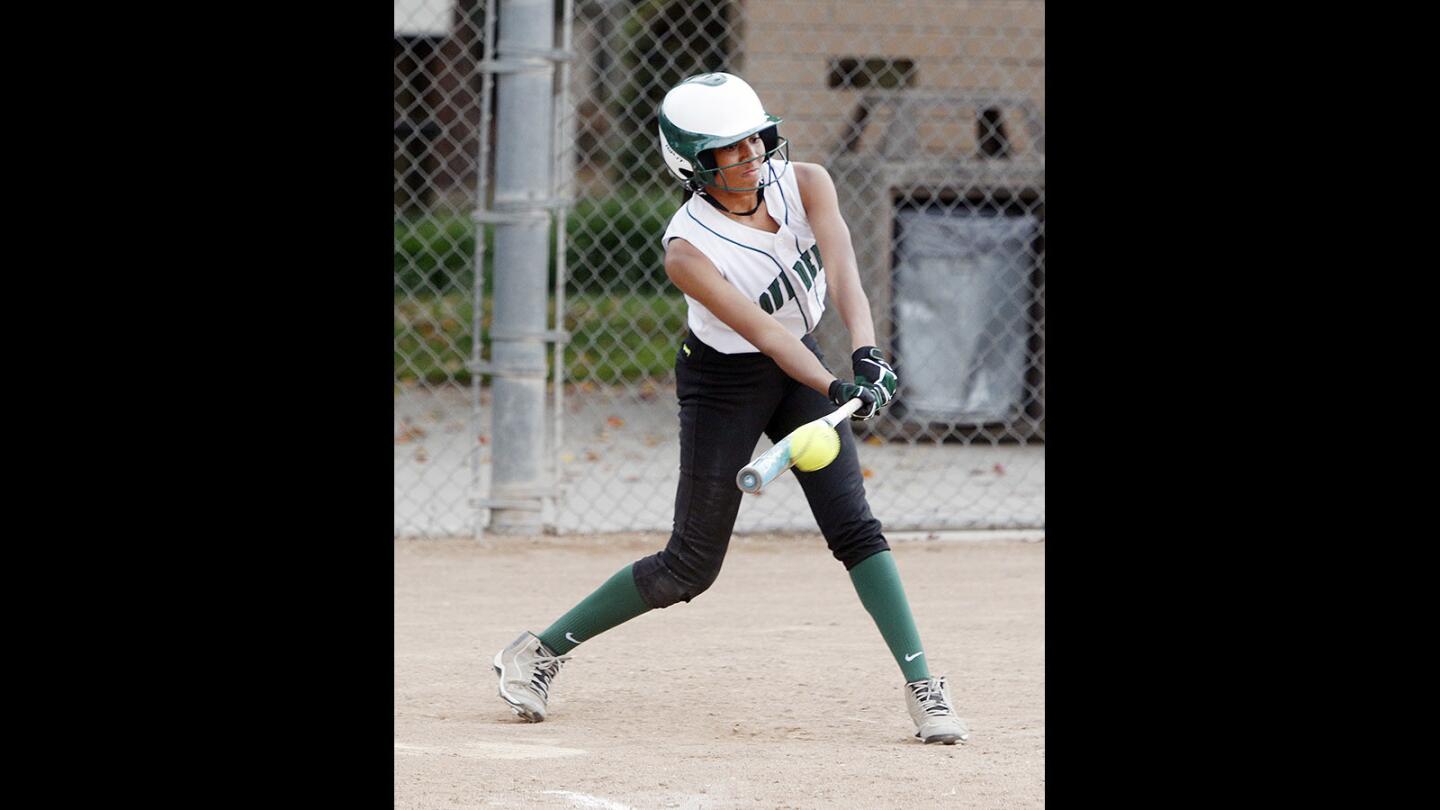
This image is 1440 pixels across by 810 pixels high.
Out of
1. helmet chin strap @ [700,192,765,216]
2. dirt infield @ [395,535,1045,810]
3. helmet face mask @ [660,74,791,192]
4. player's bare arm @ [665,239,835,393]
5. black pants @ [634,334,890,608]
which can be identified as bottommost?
dirt infield @ [395,535,1045,810]

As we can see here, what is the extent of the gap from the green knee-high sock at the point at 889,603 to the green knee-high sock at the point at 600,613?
591 millimetres

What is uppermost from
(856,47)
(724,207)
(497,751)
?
(856,47)

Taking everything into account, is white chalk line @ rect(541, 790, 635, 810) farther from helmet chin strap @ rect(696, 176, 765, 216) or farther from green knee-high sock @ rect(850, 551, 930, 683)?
helmet chin strap @ rect(696, 176, 765, 216)

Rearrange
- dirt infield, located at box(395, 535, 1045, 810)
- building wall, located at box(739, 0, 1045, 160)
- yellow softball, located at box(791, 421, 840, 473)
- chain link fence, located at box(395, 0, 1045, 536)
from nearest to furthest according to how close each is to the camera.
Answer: dirt infield, located at box(395, 535, 1045, 810) → yellow softball, located at box(791, 421, 840, 473) → chain link fence, located at box(395, 0, 1045, 536) → building wall, located at box(739, 0, 1045, 160)

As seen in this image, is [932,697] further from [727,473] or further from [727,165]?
[727,165]

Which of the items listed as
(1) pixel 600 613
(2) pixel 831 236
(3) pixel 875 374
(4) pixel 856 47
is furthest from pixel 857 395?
(4) pixel 856 47

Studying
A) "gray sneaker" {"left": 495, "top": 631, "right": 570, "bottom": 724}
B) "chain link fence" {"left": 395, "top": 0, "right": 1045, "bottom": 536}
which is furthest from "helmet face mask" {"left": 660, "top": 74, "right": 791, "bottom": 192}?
"chain link fence" {"left": 395, "top": 0, "right": 1045, "bottom": 536}

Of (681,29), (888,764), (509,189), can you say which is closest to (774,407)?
(888,764)

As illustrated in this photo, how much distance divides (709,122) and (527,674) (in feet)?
5.02

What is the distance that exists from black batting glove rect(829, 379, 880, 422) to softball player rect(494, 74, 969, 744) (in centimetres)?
2

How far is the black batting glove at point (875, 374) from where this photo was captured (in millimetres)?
4129

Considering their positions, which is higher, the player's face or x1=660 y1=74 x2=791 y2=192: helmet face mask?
x1=660 y1=74 x2=791 y2=192: helmet face mask

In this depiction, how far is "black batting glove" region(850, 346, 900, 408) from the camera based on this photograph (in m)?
4.13

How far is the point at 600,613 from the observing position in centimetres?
454
